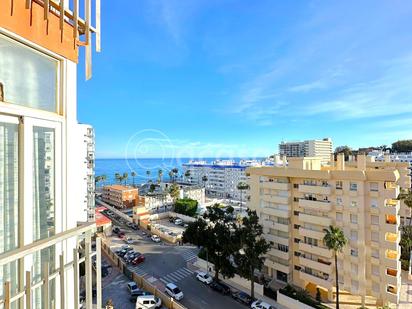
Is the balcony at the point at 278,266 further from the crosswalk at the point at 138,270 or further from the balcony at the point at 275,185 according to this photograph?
the crosswalk at the point at 138,270

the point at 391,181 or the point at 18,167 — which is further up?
the point at 18,167

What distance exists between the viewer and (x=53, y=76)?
366 cm

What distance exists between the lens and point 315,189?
2417cm

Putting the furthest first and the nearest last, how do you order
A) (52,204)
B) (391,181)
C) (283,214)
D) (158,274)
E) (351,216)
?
(158,274) < (283,214) < (351,216) < (391,181) < (52,204)

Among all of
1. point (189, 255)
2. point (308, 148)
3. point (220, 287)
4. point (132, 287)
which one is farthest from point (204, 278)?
point (308, 148)

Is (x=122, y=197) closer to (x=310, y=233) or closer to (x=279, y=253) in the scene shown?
(x=279, y=253)

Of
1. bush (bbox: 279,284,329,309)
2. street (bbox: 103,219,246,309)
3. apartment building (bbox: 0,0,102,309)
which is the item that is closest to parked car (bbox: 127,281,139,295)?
street (bbox: 103,219,246,309)

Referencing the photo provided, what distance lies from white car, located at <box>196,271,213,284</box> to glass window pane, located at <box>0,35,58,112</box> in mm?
26667

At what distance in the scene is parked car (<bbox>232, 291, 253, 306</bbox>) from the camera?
22.9 m

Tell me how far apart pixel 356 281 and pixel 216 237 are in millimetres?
13175

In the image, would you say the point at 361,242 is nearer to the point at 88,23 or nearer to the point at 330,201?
the point at 330,201

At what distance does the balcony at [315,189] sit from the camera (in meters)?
23.4

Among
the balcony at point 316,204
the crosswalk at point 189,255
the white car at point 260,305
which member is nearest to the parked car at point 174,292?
the white car at point 260,305

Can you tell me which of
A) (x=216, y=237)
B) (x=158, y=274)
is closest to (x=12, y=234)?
(x=216, y=237)
